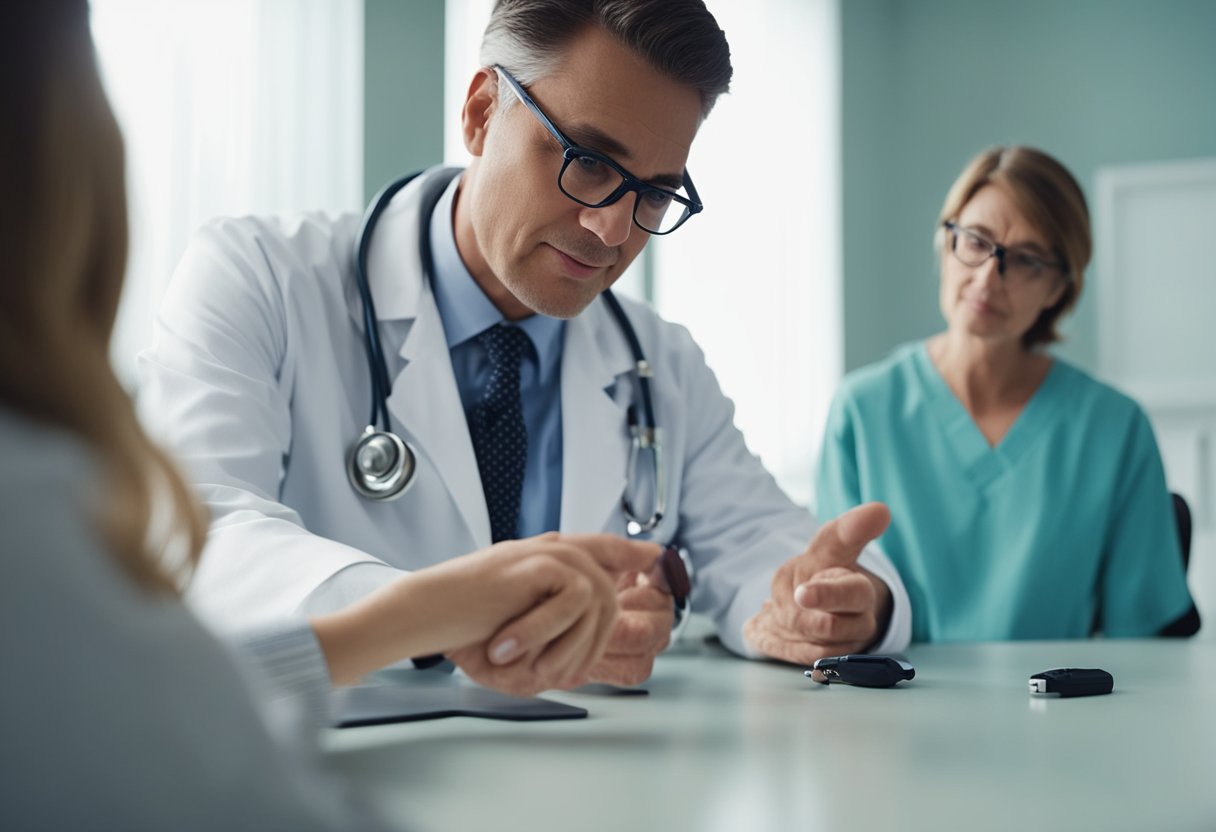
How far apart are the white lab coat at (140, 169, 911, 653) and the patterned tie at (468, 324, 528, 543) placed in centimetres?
4

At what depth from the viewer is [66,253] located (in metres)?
0.40

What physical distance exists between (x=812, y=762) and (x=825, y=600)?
0.50m

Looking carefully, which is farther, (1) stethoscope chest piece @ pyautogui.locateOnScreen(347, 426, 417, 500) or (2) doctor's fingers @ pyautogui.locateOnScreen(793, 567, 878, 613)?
(1) stethoscope chest piece @ pyautogui.locateOnScreen(347, 426, 417, 500)

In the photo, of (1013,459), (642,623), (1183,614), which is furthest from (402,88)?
(642,623)

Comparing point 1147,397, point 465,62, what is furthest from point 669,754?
point 1147,397

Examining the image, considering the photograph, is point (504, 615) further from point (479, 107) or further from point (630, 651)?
point (479, 107)

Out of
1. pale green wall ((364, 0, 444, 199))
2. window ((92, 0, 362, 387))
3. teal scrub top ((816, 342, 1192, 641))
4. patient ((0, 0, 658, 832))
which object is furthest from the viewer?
pale green wall ((364, 0, 444, 199))

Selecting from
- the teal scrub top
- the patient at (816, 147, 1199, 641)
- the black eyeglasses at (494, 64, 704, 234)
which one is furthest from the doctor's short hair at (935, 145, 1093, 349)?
the black eyeglasses at (494, 64, 704, 234)

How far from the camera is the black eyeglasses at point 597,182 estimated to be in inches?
51.2

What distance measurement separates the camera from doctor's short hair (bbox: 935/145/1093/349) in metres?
2.13

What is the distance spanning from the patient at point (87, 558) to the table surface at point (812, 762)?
0.18m

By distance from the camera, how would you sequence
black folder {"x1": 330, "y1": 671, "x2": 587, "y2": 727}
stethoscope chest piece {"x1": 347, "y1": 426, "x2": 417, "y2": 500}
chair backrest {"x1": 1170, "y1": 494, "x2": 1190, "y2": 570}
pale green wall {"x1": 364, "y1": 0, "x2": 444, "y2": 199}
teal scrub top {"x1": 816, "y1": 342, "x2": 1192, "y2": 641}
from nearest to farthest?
black folder {"x1": 330, "y1": 671, "x2": 587, "y2": 727}
stethoscope chest piece {"x1": 347, "y1": 426, "x2": 417, "y2": 500}
teal scrub top {"x1": 816, "y1": 342, "x2": 1192, "y2": 641}
chair backrest {"x1": 1170, "y1": 494, "x2": 1190, "y2": 570}
pale green wall {"x1": 364, "y1": 0, "x2": 444, "y2": 199}

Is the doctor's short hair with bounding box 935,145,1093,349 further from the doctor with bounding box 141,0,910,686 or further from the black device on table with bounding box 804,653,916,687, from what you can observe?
the black device on table with bounding box 804,653,916,687

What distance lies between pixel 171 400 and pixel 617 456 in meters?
0.56
